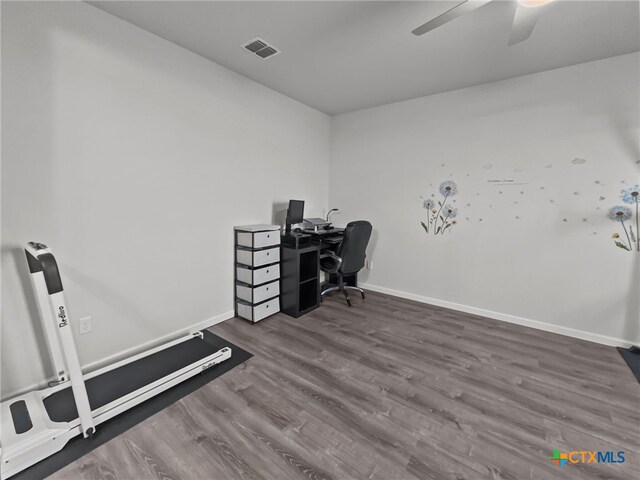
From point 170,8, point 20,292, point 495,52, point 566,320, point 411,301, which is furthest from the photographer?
point 411,301

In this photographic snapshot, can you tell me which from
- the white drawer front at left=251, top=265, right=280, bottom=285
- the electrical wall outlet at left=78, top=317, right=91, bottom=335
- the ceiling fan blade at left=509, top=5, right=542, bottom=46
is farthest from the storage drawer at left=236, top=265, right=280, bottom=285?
the ceiling fan blade at left=509, top=5, right=542, bottom=46

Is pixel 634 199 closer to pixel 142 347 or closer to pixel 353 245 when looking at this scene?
pixel 353 245

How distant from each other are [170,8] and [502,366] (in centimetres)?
372

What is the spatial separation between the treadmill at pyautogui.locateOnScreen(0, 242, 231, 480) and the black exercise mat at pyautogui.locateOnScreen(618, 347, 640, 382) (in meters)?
3.36

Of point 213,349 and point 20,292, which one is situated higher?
point 20,292

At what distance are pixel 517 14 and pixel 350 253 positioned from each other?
2.49 m

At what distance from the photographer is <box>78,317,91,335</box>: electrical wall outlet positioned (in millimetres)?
2014

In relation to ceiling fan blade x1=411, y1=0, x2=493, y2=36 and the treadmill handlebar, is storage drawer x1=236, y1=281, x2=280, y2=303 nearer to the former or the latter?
the treadmill handlebar

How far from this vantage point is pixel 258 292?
295 centimetres

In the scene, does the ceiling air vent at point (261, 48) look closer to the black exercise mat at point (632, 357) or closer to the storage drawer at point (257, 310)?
the storage drawer at point (257, 310)

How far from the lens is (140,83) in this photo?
222 centimetres

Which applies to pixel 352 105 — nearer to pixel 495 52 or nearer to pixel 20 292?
pixel 495 52

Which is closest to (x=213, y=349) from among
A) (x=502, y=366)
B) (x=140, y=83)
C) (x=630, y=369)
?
(x=140, y=83)

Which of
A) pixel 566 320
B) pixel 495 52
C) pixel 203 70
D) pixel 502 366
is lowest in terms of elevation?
pixel 502 366
